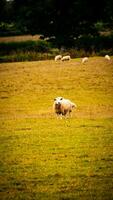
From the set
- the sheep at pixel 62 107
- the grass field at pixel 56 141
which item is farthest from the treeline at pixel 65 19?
the sheep at pixel 62 107

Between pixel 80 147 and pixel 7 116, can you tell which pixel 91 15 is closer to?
pixel 7 116

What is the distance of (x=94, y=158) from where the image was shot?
50.1 ft

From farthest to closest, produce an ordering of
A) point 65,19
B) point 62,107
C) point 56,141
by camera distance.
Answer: point 65,19 → point 62,107 → point 56,141

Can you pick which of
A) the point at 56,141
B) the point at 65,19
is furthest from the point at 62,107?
the point at 65,19

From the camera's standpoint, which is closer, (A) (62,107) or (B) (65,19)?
(A) (62,107)

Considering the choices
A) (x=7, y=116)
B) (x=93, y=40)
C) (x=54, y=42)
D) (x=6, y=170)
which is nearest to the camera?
(x=6, y=170)

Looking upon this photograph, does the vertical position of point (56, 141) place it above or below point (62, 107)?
below

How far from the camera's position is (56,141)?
1808 centimetres

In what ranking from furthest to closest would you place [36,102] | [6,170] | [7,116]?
[36,102] → [7,116] → [6,170]

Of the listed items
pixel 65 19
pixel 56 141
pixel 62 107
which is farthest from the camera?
pixel 65 19

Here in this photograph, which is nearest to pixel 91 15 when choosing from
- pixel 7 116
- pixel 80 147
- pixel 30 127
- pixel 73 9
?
pixel 73 9

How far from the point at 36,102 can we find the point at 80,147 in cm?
1605

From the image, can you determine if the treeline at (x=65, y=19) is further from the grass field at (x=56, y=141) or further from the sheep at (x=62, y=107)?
the sheep at (x=62, y=107)

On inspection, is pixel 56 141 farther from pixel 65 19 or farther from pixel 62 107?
pixel 65 19
